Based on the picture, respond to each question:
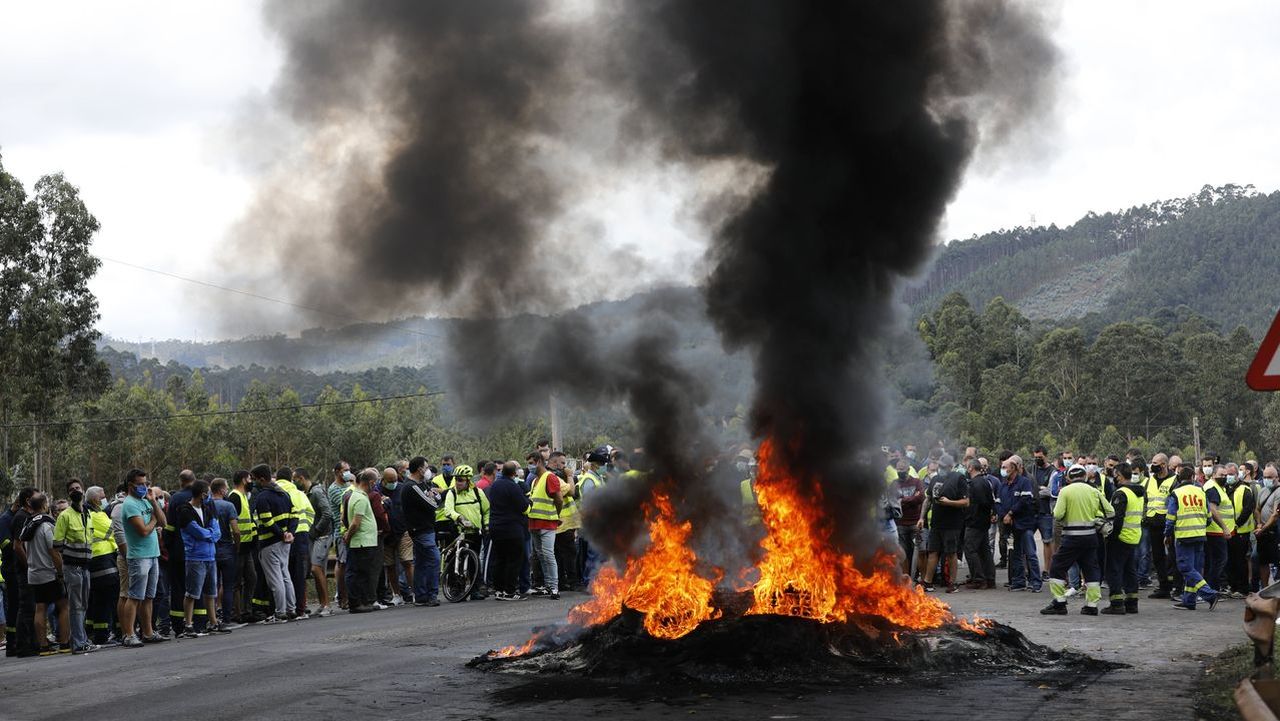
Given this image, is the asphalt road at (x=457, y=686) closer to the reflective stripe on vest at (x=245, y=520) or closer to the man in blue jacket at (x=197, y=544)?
the man in blue jacket at (x=197, y=544)

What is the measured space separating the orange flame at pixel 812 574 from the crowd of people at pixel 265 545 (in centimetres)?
194

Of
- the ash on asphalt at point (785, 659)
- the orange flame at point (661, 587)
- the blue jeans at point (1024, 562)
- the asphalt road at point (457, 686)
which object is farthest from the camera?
the blue jeans at point (1024, 562)

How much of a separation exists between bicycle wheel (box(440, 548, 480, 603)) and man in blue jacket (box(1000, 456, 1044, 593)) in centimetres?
756

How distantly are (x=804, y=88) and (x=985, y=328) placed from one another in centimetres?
8122

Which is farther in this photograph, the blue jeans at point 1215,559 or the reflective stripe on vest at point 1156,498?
the reflective stripe on vest at point 1156,498

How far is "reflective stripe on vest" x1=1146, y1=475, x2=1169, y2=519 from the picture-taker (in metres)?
16.5

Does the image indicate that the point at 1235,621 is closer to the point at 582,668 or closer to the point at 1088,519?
the point at 1088,519

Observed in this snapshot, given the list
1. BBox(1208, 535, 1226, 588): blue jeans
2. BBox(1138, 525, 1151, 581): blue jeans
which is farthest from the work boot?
BBox(1138, 525, 1151, 581): blue jeans

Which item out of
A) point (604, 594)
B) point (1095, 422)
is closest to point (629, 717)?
point (604, 594)

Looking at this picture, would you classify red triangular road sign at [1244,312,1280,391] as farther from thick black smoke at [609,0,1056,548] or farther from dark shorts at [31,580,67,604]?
dark shorts at [31,580,67,604]

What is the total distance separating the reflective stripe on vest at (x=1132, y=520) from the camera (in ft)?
45.7

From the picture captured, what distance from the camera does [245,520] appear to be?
15375 mm

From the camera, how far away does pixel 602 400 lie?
509 inches

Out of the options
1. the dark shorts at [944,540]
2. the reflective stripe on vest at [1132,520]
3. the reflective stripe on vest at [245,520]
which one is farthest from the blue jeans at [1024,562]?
the reflective stripe on vest at [245,520]
